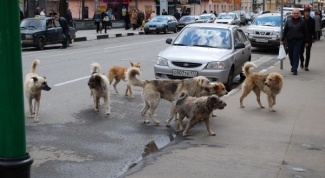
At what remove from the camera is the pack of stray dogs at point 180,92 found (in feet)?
25.6

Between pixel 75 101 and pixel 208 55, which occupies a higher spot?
pixel 208 55

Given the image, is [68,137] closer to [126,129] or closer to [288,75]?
[126,129]

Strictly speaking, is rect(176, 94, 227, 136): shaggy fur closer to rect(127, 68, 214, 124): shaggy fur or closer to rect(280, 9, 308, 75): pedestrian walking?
rect(127, 68, 214, 124): shaggy fur

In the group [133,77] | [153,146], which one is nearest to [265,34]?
[133,77]

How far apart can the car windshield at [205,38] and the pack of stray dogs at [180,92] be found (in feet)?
10.4

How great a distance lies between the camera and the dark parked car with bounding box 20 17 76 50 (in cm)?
2478

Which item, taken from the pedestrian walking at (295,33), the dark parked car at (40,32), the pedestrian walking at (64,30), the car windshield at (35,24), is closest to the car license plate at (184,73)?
the pedestrian walking at (295,33)

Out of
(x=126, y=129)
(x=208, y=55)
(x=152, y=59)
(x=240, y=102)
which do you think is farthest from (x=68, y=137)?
(x=152, y=59)

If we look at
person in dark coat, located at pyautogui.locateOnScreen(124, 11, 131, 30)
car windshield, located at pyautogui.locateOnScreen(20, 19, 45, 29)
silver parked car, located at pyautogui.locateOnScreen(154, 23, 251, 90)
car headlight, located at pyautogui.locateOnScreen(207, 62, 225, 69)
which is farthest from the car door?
person in dark coat, located at pyautogui.locateOnScreen(124, 11, 131, 30)

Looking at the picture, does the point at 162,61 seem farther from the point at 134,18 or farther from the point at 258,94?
the point at 134,18

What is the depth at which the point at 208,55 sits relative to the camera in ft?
40.2

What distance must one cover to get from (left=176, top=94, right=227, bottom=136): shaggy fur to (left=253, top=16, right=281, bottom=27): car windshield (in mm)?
17608

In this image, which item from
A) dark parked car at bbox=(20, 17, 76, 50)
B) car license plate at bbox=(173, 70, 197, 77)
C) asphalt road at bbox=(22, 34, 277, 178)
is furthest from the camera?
dark parked car at bbox=(20, 17, 76, 50)

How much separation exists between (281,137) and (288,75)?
7.75 meters
